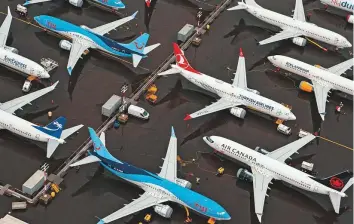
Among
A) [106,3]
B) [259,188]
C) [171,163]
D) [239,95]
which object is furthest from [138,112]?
[106,3]

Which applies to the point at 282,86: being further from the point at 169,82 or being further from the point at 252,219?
the point at 252,219

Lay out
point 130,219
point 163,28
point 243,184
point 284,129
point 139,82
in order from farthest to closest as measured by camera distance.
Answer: point 163,28 → point 139,82 → point 284,129 → point 243,184 → point 130,219

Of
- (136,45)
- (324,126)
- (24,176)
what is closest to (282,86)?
(324,126)

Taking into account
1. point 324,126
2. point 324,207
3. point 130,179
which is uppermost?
point 324,126

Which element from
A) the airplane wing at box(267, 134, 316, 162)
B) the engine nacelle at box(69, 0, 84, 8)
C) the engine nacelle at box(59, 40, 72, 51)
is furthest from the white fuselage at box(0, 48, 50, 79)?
the airplane wing at box(267, 134, 316, 162)

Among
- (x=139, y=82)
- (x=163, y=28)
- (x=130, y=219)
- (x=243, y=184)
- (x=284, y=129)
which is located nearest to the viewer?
(x=130, y=219)

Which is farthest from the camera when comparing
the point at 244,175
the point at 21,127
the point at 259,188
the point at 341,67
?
the point at 341,67

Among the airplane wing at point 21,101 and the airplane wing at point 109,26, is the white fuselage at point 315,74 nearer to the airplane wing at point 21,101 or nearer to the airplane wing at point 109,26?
the airplane wing at point 109,26

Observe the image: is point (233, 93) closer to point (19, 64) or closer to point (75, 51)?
point (75, 51)
